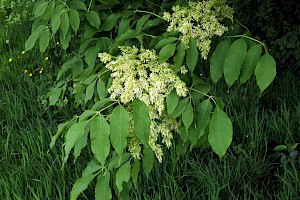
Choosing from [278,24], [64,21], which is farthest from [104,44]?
[278,24]

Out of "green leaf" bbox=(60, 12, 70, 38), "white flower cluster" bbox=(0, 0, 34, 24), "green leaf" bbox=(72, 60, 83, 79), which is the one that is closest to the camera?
"green leaf" bbox=(60, 12, 70, 38)

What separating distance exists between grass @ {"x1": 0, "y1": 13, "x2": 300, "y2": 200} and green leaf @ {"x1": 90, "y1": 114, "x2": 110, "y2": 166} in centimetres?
96

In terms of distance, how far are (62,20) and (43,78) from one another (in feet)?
6.82

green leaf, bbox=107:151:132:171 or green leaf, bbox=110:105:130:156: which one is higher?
green leaf, bbox=110:105:130:156

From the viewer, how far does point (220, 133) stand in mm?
1182

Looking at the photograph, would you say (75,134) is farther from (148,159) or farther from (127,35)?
(127,35)

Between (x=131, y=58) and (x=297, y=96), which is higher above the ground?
(x=131, y=58)

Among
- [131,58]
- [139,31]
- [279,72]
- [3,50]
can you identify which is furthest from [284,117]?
[3,50]

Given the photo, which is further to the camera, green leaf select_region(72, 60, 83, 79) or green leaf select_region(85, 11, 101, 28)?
green leaf select_region(72, 60, 83, 79)

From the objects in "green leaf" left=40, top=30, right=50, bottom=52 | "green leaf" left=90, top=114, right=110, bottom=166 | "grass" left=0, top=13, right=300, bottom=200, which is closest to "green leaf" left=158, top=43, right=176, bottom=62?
"green leaf" left=90, top=114, right=110, bottom=166

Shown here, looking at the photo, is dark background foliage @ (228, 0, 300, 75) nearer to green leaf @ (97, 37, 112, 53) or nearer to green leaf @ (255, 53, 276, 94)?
green leaf @ (97, 37, 112, 53)

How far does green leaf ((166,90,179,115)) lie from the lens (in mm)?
1208

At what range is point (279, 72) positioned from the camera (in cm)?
338

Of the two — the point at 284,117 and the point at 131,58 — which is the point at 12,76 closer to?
the point at 284,117
